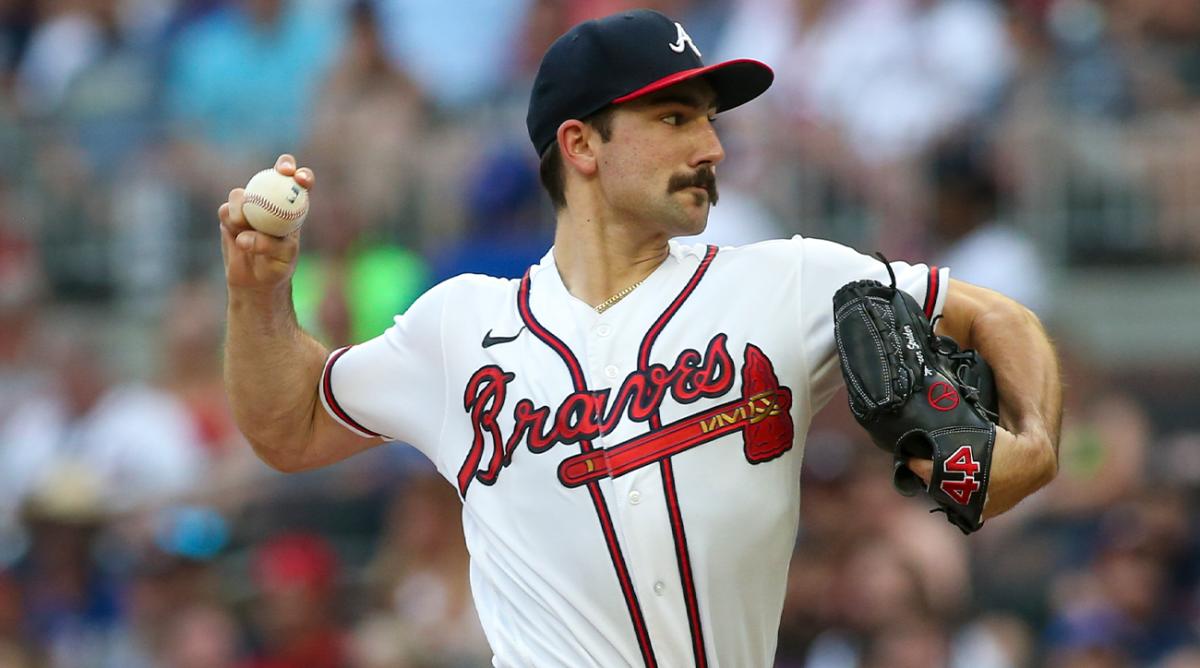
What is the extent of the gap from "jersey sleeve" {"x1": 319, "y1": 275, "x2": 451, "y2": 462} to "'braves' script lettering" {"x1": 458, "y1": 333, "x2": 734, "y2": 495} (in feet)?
0.64

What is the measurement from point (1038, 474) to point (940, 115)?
5.22 metres

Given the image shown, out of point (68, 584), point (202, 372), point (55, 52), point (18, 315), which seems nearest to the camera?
point (68, 584)

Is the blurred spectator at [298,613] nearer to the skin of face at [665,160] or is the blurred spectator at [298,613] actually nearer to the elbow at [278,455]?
the elbow at [278,455]

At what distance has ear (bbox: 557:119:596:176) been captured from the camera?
409 centimetres

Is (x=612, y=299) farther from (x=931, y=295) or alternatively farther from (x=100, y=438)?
(x=100, y=438)

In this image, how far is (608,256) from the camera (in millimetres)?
4113

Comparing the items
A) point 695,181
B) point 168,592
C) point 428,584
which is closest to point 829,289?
point 695,181

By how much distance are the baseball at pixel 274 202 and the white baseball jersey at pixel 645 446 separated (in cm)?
42

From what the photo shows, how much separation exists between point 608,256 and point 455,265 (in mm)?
4520

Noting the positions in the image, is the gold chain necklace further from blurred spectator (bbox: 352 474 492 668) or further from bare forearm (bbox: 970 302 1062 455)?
blurred spectator (bbox: 352 474 492 668)

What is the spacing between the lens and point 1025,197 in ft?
27.5

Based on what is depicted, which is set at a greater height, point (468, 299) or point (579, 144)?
point (579, 144)

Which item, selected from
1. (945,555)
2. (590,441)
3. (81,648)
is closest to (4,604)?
(81,648)

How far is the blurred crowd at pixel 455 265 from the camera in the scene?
23.3 ft
